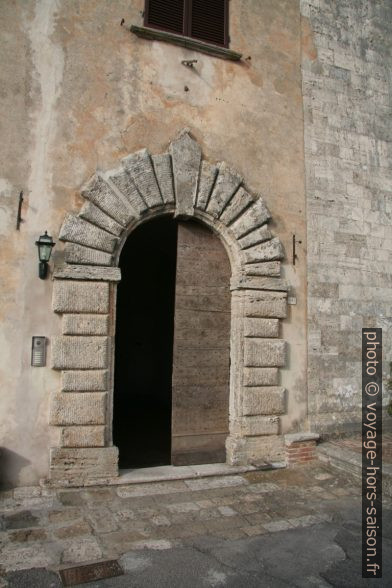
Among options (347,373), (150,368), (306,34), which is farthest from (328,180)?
(150,368)

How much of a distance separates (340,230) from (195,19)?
346 cm

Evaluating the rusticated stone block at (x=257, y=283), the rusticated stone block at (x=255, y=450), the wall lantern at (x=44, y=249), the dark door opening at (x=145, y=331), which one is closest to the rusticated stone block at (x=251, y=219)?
the rusticated stone block at (x=257, y=283)

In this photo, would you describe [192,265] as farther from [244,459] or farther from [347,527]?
[347,527]

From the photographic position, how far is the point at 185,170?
5.89 metres

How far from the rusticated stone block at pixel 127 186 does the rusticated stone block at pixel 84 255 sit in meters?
0.69

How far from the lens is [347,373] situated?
22.0 ft

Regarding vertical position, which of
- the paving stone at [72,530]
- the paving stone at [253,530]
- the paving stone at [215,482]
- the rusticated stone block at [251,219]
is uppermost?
the rusticated stone block at [251,219]

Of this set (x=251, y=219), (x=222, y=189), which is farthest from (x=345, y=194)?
(x=222, y=189)

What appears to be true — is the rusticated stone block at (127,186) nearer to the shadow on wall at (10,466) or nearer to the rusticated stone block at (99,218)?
the rusticated stone block at (99,218)

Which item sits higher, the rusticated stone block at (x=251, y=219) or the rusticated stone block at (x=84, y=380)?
the rusticated stone block at (x=251, y=219)

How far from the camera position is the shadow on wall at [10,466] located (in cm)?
490

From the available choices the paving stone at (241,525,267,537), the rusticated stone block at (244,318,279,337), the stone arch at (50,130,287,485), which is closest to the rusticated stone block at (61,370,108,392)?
the stone arch at (50,130,287,485)

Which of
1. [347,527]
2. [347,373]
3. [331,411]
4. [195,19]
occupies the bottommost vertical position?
[347,527]

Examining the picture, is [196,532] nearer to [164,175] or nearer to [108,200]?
[108,200]
